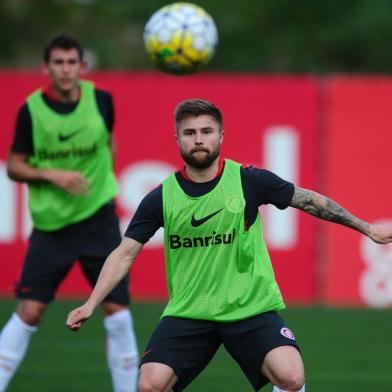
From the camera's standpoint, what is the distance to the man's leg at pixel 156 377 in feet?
21.4

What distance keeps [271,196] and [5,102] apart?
26.9 ft

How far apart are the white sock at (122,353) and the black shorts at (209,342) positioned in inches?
66.1

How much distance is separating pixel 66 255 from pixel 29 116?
0.95m

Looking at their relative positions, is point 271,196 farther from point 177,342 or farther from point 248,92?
point 248,92

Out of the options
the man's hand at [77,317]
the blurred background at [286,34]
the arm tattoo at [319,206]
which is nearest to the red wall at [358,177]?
the arm tattoo at [319,206]

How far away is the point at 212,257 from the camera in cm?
673

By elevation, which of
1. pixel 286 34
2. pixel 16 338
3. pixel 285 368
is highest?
pixel 286 34

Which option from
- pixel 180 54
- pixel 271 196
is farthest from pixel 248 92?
pixel 271 196

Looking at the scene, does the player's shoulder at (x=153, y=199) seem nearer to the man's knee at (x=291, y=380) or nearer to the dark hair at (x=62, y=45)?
the man's knee at (x=291, y=380)

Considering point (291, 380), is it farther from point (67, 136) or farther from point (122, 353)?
point (67, 136)

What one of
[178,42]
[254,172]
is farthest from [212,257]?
[178,42]

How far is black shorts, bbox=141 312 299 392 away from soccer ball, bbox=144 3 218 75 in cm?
219

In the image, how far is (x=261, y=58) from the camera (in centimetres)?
2397

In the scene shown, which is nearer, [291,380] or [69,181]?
[291,380]
